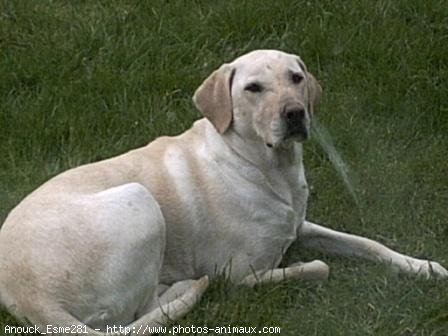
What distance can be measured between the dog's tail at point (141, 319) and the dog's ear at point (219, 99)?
2.49 feet

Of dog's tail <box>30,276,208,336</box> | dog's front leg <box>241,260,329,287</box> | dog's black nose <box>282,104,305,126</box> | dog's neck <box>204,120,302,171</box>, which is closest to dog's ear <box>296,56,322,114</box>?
dog's neck <box>204,120,302,171</box>

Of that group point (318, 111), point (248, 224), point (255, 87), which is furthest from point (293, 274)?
point (318, 111)

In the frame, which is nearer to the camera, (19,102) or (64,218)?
(64,218)

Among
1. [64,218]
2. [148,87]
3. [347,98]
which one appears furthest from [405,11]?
[64,218]

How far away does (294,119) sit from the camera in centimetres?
552

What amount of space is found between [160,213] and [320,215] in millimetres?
1194

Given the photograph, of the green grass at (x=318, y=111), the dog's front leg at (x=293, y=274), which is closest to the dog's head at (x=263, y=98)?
the dog's front leg at (x=293, y=274)

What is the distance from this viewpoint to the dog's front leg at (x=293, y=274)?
5.62 m

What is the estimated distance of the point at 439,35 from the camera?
325 inches

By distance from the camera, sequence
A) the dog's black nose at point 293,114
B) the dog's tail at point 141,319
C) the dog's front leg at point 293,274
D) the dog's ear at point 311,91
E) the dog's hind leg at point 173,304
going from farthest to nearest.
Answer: the dog's ear at point 311,91, the dog's front leg at point 293,274, the dog's black nose at point 293,114, the dog's hind leg at point 173,304, the dog's tail at point 141,319

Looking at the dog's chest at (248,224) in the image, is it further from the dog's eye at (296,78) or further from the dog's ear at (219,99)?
the dog's eye at (296,78)

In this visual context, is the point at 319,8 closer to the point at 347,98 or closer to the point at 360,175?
the point at 347,98

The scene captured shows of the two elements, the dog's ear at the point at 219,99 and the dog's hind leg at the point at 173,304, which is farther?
the dog's ear at the point at 219,99

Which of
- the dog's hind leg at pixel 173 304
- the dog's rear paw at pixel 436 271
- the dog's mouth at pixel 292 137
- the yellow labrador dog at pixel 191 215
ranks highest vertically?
the dog's mouth at pixel 292 137
